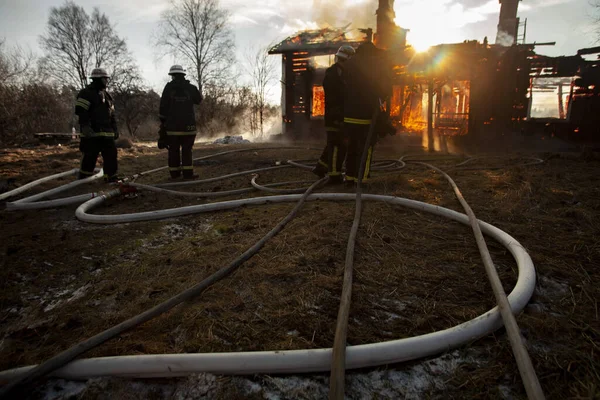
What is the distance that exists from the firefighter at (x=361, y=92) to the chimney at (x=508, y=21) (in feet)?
87.8

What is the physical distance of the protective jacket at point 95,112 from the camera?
539cm

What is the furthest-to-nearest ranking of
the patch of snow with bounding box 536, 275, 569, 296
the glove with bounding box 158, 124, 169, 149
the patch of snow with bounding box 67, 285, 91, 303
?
the glove with bounding box 158, 124, 169, 149 → the patch of snow with bounding box 67, 285, 91, 303 → the patch of snow with bounding box 536, 275, 569, 296

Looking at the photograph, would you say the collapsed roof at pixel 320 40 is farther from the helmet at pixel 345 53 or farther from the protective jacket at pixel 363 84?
the protective jacket at pixel 363 84

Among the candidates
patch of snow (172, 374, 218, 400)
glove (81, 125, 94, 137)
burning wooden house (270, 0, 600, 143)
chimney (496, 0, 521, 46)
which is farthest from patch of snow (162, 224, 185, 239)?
chimney (496, 0, 521, 46)

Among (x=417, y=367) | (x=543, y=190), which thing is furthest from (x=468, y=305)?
(x=543, y=190)

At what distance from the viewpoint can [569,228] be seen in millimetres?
3107

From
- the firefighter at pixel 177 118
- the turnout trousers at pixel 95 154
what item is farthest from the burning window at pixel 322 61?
the turnout trousers at pixel 95 154

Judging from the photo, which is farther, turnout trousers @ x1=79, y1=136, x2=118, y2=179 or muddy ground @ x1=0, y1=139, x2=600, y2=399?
turnout trousers @ x1=79, y1=136, x2=118, y2=179

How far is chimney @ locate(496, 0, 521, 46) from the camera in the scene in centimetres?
2506

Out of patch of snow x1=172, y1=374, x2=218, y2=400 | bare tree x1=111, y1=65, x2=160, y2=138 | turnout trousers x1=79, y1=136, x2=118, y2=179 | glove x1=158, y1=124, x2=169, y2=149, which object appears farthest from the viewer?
bare tree x1=111, y1=65, x2=160, y2=138

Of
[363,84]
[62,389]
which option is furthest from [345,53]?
[62,389]

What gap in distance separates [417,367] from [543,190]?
13.2ft

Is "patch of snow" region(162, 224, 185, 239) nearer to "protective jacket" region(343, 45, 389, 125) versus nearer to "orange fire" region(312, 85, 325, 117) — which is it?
"protective jacket" region(343, 45, 389, 125)

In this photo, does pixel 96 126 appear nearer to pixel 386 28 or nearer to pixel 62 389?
pixel 62 389
